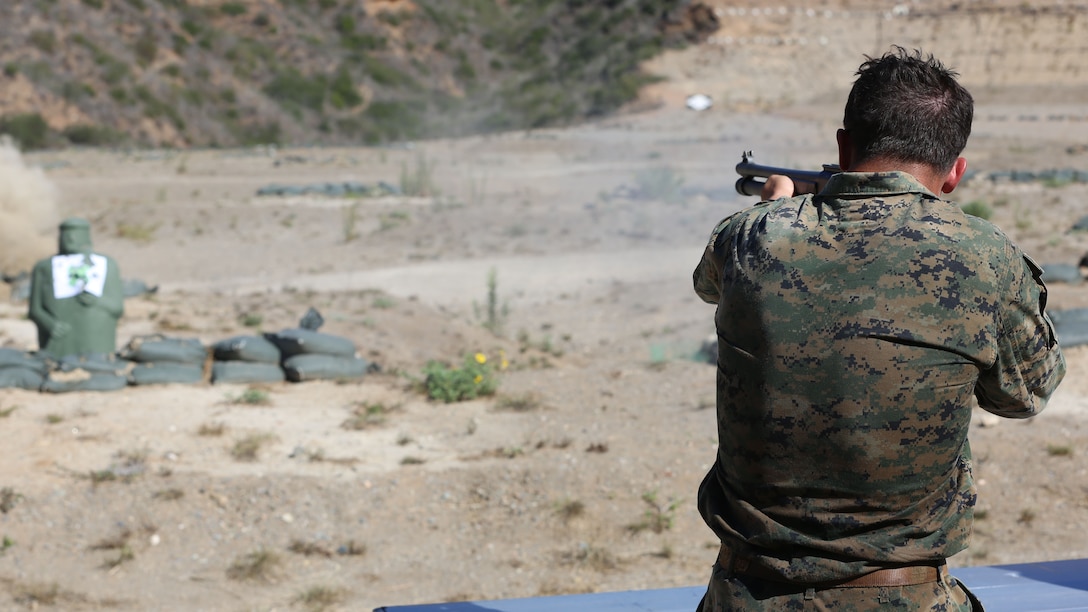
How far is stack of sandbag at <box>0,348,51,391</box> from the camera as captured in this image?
761cm

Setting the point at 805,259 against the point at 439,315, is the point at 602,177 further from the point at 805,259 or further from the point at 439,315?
the point at 805,259

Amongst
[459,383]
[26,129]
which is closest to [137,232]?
[459,383]

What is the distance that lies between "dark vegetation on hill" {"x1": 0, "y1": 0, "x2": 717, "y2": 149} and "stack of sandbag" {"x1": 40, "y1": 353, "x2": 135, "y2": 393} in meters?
28.9

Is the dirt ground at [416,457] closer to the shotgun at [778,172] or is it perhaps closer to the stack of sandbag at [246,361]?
the stack of sandbag at [246,361]

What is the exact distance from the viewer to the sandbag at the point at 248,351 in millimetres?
8266

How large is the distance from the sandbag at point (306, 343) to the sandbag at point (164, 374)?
60 centimetres

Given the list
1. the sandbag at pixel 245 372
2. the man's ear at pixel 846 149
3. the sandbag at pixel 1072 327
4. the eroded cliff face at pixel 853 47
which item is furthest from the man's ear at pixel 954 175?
the eroded cliff face at pixel 853 47

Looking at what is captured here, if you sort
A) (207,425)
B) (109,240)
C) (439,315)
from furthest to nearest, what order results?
1. (109,240)
2. (439,315)
3. (207,425)

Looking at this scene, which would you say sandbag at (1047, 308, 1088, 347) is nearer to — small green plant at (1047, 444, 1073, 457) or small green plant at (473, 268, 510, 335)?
small green plant at (1047, 444, 1073, 457)

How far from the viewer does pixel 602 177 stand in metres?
22.9

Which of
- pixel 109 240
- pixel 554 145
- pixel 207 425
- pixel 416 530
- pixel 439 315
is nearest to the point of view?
pixel 416 530

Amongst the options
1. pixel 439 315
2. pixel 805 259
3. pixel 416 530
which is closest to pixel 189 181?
pixel 439 315

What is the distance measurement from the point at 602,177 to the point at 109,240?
984 cm

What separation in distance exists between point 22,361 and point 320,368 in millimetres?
1947
